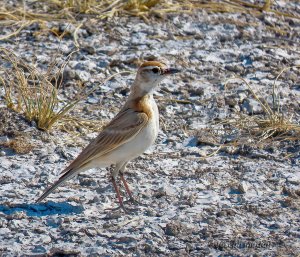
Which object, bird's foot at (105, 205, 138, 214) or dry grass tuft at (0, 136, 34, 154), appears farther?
dry grass tuft at (0, 136, 34, 154)

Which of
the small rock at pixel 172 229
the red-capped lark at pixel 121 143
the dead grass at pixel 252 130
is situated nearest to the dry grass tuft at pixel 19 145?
the red-capped lark at pixel 121 143

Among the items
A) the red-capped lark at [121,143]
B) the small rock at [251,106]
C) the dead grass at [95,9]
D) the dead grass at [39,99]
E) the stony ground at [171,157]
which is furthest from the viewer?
Result: the dead grass at [95,9]

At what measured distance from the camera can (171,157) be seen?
8375 mm

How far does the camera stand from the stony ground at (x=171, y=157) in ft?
22.3

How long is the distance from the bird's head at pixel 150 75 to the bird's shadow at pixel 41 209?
1.13 m

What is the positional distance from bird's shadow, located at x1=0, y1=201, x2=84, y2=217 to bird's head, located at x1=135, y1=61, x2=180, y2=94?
1.13 metres

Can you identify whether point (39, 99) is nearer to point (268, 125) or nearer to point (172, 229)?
point (268, 125)

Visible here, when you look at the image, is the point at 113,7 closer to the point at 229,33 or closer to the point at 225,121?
the point at 229,33

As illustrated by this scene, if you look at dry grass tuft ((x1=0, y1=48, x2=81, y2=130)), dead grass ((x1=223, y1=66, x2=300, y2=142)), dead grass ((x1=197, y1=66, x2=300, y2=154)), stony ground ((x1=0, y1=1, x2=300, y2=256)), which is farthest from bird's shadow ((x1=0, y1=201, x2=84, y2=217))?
dead grass ((x1=223, y1=66, x2=300, y2=142))

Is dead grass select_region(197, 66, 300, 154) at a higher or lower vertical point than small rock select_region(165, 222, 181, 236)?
higher

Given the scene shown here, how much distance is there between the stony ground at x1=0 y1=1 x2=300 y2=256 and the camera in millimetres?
6805

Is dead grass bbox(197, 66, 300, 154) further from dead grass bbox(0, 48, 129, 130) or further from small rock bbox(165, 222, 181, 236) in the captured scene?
small rock bbox(165, 222, 181, 236)

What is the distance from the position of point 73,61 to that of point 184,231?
3.66m

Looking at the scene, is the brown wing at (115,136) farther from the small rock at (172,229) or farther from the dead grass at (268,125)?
the dead grass at (268,125)
